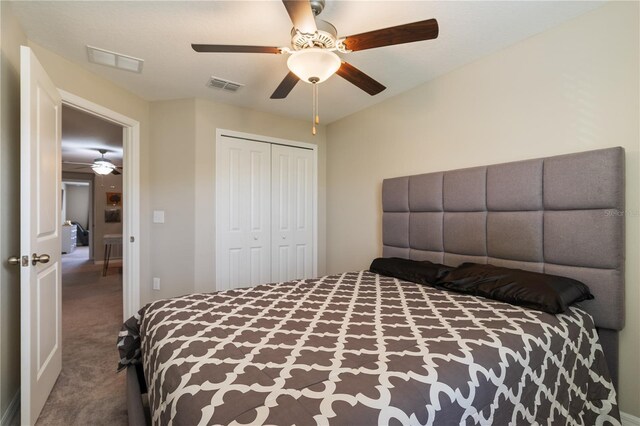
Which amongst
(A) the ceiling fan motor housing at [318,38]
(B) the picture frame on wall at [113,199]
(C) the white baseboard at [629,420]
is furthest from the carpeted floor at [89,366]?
(B) the picture frame on wall at [113,199]

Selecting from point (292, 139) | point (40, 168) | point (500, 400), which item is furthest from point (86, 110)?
point (500, 400)

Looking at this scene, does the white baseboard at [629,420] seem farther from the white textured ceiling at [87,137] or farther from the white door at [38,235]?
the white textured ceiling at [87,137]

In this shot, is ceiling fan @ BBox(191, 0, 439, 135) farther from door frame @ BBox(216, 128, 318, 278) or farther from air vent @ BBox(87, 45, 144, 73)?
door frame @ BBox(216, 128, 318, 278)

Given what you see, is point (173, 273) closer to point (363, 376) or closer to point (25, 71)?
point (25, 71)

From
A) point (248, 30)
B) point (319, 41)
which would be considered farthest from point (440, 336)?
point (248, 30)

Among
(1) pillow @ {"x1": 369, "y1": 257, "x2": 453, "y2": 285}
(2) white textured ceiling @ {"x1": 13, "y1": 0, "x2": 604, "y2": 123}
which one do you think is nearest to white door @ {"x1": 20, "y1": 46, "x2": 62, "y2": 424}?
(2) white textured ceiling @ {"x1": 13, "y1": 0, "x2": 604, "y2": 123}

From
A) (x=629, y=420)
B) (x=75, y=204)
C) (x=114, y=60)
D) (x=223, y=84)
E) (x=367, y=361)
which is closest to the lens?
(x=367, y=361)

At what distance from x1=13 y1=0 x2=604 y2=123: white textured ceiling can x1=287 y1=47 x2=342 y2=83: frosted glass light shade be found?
0.37m

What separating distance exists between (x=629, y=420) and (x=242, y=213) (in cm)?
334

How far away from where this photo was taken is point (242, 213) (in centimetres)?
338

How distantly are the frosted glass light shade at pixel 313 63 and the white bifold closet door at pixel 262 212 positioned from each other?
6.15ft

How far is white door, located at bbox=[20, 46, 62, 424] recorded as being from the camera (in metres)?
1.56

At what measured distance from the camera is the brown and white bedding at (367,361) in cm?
85

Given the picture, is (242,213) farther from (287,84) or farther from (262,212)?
(287,84)
